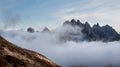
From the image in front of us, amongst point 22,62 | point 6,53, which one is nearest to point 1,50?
point 6,53

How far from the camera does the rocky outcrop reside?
5954 cm

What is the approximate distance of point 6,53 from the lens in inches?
2450

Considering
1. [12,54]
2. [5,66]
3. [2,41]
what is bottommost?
[5,66]

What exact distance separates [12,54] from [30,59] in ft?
13.8

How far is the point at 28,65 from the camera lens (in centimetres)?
6166

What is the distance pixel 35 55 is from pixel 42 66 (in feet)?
14.7

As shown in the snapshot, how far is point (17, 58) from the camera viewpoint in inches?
2437

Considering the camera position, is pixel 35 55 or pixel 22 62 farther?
pixel 35 55

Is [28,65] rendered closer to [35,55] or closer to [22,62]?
[22,62]

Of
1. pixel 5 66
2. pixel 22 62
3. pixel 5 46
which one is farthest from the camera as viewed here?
pixel 5 46

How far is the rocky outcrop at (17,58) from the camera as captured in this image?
5954cm

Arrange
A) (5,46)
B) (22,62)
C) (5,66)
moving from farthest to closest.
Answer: (5,46), (22,62), (5,66)

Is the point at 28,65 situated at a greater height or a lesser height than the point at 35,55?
lesser

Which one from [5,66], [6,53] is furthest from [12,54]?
[5,66]
